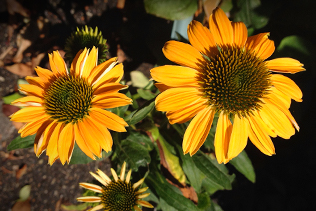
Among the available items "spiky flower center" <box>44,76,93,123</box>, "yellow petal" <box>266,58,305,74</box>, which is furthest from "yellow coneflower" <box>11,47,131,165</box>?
"yellow petal" <box>266,58,305,74</box>

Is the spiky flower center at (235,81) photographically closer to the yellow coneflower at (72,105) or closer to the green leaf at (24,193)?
the yellow coneflower at (72,105)

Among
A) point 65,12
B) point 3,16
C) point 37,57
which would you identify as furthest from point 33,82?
point 3,16

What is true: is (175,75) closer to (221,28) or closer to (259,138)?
(221,28)

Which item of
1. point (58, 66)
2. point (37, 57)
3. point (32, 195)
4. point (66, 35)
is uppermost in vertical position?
point (58, 66)

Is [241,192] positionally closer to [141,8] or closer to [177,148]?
[177,148]

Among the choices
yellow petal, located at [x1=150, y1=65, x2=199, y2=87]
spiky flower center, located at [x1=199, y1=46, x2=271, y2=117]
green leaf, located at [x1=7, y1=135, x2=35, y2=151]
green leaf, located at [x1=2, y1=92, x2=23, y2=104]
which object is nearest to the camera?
yellow petal, located at [x1=150, y1=65, x2=199, y2=87]

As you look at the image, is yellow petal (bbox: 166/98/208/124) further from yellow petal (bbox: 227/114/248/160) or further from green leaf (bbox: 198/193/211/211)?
green leaf (bbox: 198/193/211/211)
